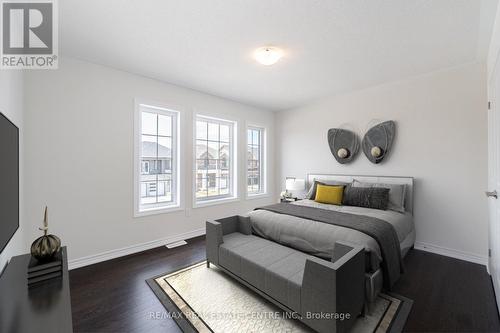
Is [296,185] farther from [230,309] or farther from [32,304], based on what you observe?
[32,304]

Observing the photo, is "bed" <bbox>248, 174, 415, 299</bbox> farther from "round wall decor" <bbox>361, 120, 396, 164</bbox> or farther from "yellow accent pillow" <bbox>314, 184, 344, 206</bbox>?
"round wall decor" <bbox>361, 120, 396, 164</bbox>

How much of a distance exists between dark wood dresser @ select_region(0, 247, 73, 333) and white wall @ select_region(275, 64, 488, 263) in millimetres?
3946

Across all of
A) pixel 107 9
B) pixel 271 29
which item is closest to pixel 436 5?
pixel 271 29

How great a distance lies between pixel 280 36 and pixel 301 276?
223 cm

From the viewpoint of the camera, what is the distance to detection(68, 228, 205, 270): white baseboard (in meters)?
2.55

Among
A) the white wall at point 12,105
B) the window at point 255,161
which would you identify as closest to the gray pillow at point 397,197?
the window at point 255,161

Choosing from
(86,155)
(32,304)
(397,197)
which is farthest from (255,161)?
(32,304)

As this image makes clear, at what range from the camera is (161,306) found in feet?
6.15

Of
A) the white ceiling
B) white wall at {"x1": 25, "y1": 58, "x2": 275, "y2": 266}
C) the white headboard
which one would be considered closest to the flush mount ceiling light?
the white ceiling

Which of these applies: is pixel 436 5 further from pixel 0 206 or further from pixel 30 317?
pixel 30 317

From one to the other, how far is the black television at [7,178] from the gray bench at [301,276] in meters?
1.55

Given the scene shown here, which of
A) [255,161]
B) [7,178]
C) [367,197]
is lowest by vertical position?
[367,197]

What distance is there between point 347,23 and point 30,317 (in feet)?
9.63

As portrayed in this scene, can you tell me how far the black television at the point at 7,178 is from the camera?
1.12m
